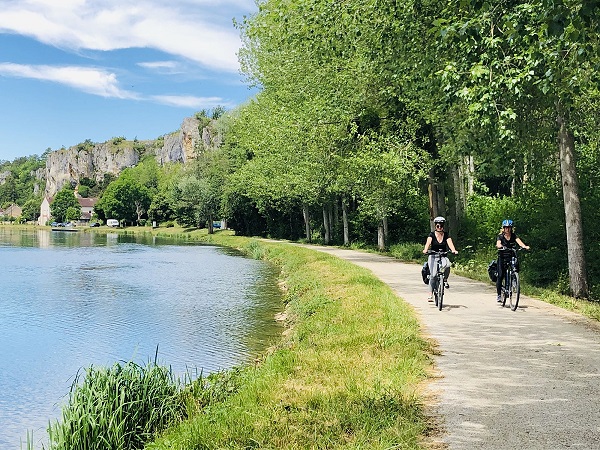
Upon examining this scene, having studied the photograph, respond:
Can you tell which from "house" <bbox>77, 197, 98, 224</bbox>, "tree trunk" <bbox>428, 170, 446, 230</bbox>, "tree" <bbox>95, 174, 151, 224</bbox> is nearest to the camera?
"tree trunk" <bbox>428, 170, 446, 230</bbox>

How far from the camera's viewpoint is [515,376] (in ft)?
23.6

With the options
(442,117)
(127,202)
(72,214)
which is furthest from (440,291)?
(72,214)

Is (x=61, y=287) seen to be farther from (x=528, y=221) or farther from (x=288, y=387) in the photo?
(x=288, y=387)

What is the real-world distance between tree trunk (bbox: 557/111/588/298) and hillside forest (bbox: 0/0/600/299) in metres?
0.03

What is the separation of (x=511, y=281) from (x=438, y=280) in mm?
1474

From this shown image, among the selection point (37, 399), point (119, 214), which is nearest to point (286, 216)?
point (37, 399)

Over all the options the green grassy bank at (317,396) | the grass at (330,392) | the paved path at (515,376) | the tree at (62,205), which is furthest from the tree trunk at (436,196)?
the tree at (62,205)

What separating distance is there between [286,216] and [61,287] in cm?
3082

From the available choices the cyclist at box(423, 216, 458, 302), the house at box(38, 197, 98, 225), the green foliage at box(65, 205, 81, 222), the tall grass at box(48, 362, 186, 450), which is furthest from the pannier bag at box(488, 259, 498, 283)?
the house at box(38, 197, 98, 225)

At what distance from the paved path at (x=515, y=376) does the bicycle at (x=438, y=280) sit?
8.5 inches

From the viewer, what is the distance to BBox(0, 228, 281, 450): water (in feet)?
33.5

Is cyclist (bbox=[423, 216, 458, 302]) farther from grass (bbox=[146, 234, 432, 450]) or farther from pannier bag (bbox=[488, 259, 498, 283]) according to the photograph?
pannier bag (bbox=[488, 259, 498, 283])

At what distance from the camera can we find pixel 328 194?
39500mm

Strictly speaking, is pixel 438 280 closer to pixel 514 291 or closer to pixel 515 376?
pixel 514 291
